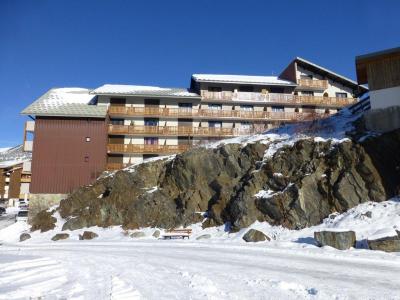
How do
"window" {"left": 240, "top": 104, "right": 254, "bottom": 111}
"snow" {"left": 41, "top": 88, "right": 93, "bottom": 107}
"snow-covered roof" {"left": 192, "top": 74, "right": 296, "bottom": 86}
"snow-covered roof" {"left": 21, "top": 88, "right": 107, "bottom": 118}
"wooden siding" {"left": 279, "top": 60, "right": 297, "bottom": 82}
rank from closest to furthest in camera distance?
"snow-covered roof" {"left": 21, "top": 88, "right": 107, "bottom": 118}
"snow" {"left": 41, "top": 88, "right": 93, "bottom": 107}
"snow-covered roof" {"left": 192, "top": 74, "right": 296, "bottom": 86}
"window" {"left": 240, "top": 104, "right": 254, "bottom": 111}
"wooden siding" {"left": 279, "top": 60, "right": 297, "bottom": 82}

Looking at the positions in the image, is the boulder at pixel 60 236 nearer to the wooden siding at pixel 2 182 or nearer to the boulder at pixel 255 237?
the boulder at pixel 255 237

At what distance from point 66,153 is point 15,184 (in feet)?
132

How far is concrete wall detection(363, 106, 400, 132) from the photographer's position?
22531 mm

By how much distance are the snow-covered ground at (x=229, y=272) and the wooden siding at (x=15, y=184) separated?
62426 millimetres

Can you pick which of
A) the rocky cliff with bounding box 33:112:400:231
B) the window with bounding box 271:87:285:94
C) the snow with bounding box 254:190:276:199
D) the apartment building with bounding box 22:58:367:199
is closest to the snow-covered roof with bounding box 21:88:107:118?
the apartment building with bounding box 22:58:367:199

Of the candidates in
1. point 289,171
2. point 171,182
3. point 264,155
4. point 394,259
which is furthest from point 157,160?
point 394,259

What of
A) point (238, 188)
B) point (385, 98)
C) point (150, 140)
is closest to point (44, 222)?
point (150, 140)

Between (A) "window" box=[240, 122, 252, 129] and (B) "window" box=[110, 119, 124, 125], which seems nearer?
(A) "window" box=[240, 122, 252, 129]

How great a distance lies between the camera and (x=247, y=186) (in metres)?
24.6

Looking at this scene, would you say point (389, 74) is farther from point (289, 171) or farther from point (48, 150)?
point (48, 150)

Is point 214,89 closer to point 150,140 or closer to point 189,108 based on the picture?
point 189,108

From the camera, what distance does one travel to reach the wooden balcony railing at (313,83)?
158 ft

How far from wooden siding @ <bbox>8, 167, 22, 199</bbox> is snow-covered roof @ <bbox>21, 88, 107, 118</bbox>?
33.0 meters

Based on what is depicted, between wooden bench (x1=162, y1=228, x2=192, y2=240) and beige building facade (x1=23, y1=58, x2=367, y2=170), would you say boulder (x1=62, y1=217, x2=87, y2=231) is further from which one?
beige building facade (x1=23, y1=58, x2=367, y2=170)
